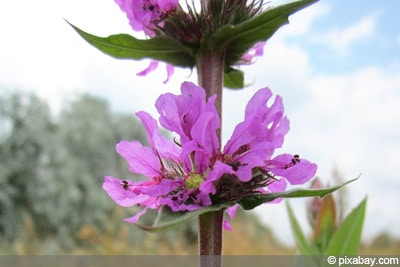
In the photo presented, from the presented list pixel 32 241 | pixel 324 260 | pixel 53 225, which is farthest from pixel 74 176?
pixel 324 260

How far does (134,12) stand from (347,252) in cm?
81

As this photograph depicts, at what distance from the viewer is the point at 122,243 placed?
508 centimetres

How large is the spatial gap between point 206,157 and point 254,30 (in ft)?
0.95

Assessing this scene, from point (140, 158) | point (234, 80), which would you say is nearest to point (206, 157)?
point (140, 158)

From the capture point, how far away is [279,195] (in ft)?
2.72

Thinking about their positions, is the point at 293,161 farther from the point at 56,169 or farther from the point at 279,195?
the point at 56,169

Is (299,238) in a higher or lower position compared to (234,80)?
lower

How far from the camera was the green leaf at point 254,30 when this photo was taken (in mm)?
924

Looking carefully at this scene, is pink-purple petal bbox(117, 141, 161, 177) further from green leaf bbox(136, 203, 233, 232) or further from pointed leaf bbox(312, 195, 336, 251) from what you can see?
pointed leaf bbox(312, 195, 336, 251)

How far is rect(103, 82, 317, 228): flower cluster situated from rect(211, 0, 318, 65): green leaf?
0.15 metres

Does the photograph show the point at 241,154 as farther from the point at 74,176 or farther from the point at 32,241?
the point at 74,176

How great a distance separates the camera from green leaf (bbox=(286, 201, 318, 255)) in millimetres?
1364

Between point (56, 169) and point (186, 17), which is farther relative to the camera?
point (56, 169)

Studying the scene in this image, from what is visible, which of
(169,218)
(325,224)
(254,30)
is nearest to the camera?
(169,218)
